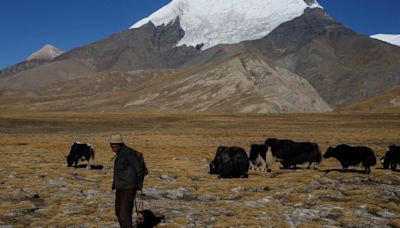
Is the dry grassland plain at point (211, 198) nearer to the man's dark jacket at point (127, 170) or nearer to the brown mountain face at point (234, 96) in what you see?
the man's dark jacket at point (127, 170)

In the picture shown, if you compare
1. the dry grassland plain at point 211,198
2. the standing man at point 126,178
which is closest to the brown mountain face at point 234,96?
the dry grassland plain at point 211,198

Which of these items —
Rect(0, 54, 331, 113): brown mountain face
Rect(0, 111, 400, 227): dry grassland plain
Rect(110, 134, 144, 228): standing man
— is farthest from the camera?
Rect(0, 54, 331, 113): brown mountain face

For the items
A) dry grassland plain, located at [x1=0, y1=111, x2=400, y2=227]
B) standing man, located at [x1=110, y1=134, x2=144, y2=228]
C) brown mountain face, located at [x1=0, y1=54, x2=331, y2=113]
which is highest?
brown mountain face, located at [x1=0, y1=54, x2=331, y2=113]

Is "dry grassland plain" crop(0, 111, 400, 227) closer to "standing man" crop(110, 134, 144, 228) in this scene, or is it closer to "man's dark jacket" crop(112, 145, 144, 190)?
"standing man" crop(110, 134, 144, 228)

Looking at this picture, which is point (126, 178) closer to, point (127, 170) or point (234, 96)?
point (127, 170)

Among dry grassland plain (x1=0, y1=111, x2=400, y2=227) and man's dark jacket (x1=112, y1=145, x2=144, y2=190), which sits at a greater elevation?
man's dark jacket (x1=112, y1=145, x2=144, y2=190)

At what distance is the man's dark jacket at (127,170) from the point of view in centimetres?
1053

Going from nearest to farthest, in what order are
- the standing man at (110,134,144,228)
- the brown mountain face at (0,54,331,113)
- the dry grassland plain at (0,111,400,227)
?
Answer: the standing man at (110,134,144,228) < the dry grassland plain at (0,111,400,227) < the brown mountain face at (0,54,331,113)

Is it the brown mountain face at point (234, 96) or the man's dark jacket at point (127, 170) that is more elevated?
the brown mountain face at point (234, 96)

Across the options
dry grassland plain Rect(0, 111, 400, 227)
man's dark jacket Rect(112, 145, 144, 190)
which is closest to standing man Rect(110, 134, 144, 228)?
man's dark jacket Rect(112, 145, 144, 190)

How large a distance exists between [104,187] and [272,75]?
176031mm

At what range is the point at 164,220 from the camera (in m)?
12.9

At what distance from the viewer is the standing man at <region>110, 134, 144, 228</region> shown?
10531mm

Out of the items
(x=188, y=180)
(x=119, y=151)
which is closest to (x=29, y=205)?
(x=119, y=151)
